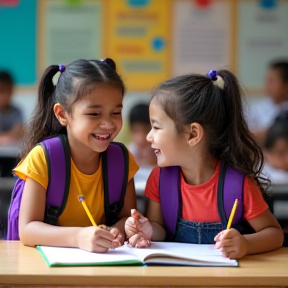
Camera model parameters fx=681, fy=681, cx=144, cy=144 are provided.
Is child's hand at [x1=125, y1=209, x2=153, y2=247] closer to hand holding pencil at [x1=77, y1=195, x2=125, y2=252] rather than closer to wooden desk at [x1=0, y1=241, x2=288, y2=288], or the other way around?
hand holding pencil at [x1=77, y1=195, x2=125, y2=252]

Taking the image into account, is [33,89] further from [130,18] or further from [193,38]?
[193,38]

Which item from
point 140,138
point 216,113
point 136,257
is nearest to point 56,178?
point 136,257

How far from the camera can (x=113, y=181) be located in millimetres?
1894

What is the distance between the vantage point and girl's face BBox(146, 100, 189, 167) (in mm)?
1835

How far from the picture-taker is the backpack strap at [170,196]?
6.13 ft

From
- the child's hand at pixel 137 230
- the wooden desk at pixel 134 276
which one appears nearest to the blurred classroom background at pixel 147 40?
the child's hand at pixel 137 230

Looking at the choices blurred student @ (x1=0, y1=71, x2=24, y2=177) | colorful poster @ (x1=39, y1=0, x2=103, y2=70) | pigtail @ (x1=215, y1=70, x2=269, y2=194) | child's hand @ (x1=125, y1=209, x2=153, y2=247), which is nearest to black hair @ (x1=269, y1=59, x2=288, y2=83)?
colorful poster @ (x1=39, y1=0, x2=103, y2=70)

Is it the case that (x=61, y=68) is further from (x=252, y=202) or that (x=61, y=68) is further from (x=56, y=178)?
(x=252, y=202)

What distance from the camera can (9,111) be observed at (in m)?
6.22

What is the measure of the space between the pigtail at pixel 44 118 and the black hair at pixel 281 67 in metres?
4.59

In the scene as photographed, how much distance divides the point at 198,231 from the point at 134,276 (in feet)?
1.44

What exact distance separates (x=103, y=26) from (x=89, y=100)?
4612 millimetres

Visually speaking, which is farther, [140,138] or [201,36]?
[201,36]

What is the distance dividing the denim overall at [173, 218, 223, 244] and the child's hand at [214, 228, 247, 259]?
19cm
